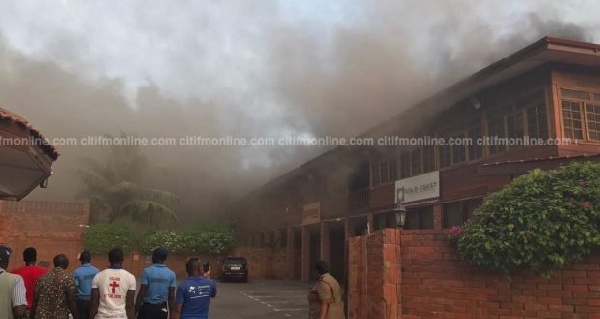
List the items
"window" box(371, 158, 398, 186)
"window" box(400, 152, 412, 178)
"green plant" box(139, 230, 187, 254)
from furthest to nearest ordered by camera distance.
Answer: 1. "green plant" box(139, 230, 187, 254)
2. "window" box(371, 158, 398, 186)
3. "window" box(400, 152, 412, 178)

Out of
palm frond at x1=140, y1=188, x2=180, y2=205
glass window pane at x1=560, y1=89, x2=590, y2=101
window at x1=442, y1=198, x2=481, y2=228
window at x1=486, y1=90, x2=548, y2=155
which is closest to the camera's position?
glass window pane at x1=560, y1=89, x2=590, y2=101

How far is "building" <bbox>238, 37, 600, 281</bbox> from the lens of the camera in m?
10.1

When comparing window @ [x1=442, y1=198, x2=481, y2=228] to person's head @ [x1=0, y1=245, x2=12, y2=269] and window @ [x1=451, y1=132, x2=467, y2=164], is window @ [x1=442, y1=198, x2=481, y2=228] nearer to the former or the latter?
window @ [x1=451, y1=132, x2=467, y2=164]

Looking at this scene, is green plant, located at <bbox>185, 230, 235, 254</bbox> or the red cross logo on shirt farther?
green plant, located at <bbox>185, 230, 235, 254</bbox>

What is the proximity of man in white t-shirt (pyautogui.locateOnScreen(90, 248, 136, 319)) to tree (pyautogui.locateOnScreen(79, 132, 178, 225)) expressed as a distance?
2278 centimetres

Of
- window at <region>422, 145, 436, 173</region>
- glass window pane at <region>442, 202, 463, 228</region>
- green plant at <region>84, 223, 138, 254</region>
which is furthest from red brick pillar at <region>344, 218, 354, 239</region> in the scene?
green plant at <region>84, 223, 138, 254</region>

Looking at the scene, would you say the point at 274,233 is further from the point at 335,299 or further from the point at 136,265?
the point at 335,299

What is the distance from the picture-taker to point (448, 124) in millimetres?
13164

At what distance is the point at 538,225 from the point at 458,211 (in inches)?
283

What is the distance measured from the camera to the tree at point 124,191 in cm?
2673

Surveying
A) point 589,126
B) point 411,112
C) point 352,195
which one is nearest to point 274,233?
point 352,195

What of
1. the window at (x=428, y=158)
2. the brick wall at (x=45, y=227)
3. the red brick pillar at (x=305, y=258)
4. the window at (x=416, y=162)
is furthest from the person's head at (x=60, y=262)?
the brick wall at (x=45, y=227)

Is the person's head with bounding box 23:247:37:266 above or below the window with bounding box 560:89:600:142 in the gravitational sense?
below

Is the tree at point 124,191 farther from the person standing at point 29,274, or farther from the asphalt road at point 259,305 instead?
the person standing at point 29,274
